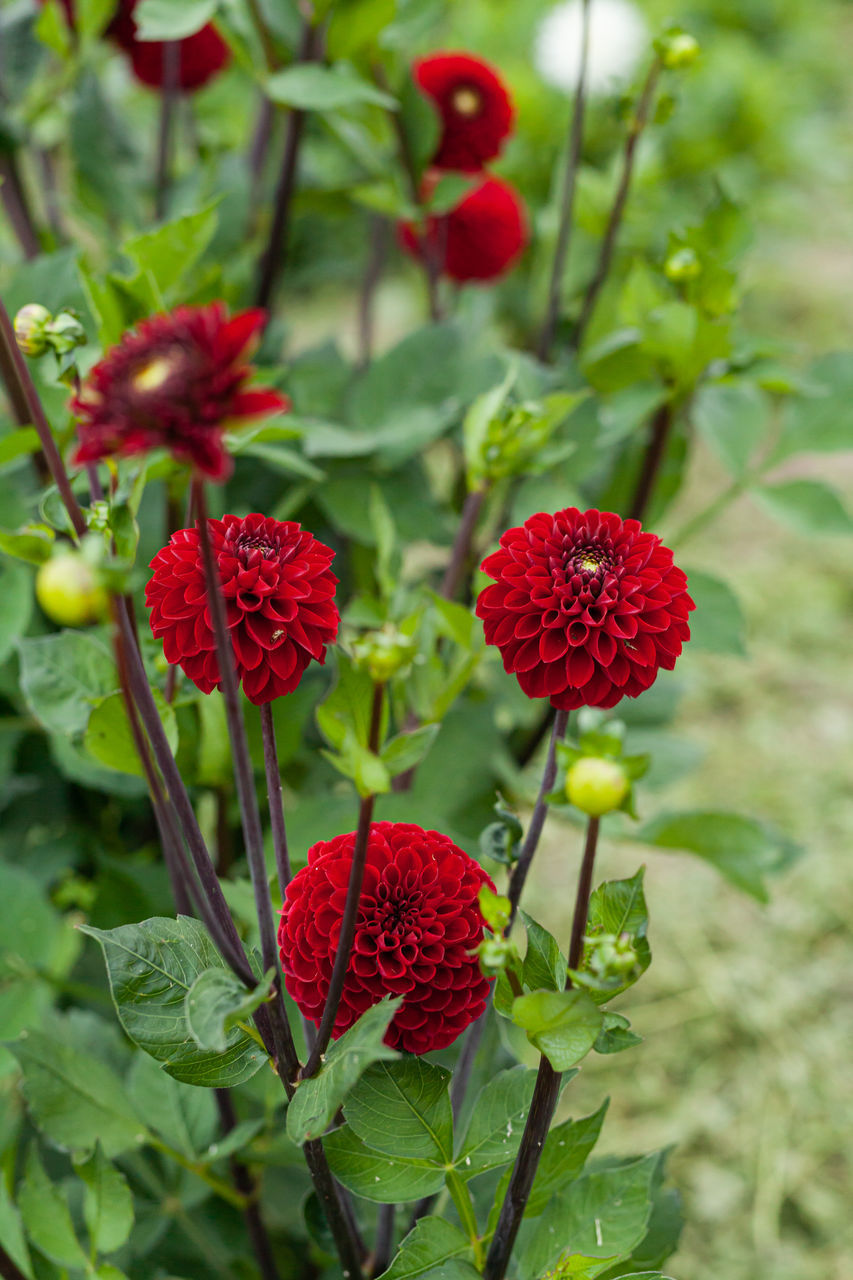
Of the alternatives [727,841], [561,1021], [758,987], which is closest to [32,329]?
[561,1021]

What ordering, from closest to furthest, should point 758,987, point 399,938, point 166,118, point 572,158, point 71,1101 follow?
point 399,938 → point 71,1101 → point 572,158 → point 166,118 → point 758,987

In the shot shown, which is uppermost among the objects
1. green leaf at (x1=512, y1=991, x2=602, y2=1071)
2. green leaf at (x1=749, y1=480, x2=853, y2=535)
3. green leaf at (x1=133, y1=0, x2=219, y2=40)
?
green leaf at (x1=133, y1=0, x2=219, y2=40)

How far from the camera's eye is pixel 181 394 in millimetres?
218

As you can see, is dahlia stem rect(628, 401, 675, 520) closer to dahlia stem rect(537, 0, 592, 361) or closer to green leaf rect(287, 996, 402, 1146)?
dahlia stem rect(537, 0, 592, 361)

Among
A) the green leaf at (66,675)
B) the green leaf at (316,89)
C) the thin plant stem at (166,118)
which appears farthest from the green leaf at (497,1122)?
the thin plant stem at (166,118)

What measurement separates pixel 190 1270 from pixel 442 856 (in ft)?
1.18

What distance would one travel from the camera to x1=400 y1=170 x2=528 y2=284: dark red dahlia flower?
0.70 metres

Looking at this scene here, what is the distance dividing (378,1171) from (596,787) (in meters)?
0.17

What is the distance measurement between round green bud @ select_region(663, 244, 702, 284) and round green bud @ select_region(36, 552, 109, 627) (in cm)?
38

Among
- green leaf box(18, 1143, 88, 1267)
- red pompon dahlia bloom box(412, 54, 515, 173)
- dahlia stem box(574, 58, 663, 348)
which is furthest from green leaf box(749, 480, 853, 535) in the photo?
green leaf box(18, 1143, 88, 1267)

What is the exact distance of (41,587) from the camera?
216 mm

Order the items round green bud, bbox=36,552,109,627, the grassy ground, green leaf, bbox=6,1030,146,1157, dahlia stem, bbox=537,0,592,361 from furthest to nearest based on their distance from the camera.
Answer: the grassy ground → dahlia stem, bbox=537,0,592,361 → green leaf, bbox=6,1030,146,1157 → round green bud, bbox=36,552,109,627

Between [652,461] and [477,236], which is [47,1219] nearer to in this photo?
[652,461]

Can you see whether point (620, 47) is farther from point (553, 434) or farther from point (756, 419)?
point (553, 434)
